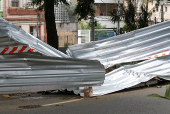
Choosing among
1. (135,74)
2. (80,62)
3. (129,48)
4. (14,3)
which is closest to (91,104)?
(80,62)

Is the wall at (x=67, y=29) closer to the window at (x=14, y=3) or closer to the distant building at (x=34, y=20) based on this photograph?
the distant building at (x=34, y=20)

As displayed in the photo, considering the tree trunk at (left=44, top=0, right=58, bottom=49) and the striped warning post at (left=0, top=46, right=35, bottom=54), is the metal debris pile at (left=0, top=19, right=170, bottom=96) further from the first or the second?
the tree trunk at (left=44, top=0, right=58, bottom=49)

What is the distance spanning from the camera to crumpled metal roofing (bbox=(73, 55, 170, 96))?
902 cm

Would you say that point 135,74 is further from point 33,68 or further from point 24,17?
point 24,17

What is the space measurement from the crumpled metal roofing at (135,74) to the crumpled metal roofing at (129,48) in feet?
0.93

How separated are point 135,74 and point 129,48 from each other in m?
1.35

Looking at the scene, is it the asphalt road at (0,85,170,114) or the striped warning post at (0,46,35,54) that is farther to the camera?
the striped warning post at (0,46,35,54)

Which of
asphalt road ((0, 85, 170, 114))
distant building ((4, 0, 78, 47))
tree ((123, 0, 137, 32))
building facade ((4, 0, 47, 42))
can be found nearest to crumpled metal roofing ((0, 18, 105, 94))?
asphalt road ((0, 85, 170, 114))

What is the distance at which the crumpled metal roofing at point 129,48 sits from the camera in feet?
34.4

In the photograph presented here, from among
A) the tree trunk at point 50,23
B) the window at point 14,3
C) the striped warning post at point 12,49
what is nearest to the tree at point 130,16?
the tree trunk at point 50,23

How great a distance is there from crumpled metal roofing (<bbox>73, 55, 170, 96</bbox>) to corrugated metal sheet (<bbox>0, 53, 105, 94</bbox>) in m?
1.18

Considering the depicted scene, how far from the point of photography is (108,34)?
39531mm

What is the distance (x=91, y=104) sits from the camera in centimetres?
730

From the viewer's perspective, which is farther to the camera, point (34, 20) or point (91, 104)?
point (34, 20)
